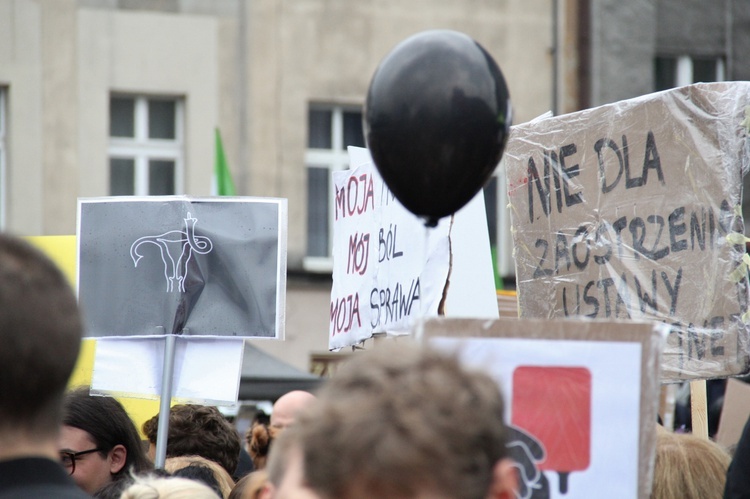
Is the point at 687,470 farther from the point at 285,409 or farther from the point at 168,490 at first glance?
the point at 285,409

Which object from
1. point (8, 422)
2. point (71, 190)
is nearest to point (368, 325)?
point (8, 422)

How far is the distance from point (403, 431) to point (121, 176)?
47.4 ft

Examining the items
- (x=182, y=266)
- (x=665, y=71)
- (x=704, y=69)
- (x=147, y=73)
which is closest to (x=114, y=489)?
(x=182, y=266)

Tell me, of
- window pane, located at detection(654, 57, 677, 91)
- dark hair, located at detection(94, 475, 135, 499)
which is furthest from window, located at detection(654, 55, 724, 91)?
dark hair, located at detection(94, 475, 135, 499)

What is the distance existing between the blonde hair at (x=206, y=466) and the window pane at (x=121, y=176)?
1131 cm

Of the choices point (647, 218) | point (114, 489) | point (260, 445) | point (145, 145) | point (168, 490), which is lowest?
point (260, 445)

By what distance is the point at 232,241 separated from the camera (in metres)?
4.95

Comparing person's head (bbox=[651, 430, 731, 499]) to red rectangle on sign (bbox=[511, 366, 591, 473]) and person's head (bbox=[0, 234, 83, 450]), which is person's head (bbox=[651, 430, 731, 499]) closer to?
red rectangle on sign (bbox=[511, 366, 591, 473])

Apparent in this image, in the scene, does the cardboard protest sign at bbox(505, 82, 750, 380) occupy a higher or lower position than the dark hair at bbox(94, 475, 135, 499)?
higher

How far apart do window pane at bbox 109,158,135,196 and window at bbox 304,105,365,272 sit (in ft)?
7.32

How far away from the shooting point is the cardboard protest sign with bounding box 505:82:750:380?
154 inches

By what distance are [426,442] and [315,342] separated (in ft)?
47.1

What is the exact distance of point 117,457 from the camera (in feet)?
12.2

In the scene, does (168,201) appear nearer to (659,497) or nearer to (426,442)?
(659,497)
